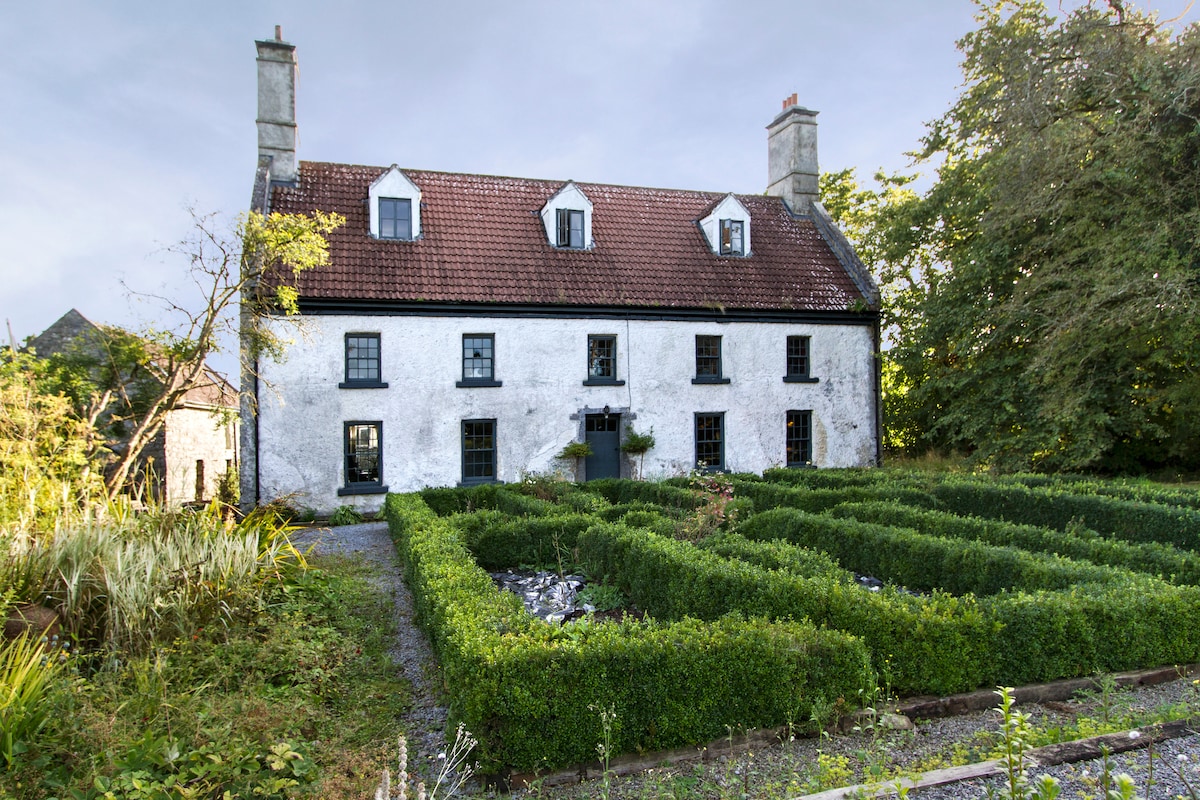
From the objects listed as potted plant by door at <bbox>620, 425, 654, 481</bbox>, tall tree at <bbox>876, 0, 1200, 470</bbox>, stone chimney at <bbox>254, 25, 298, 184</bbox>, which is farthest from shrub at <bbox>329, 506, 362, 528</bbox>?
tall tree at <bbox>876, 0, 1200, 470</bbox>

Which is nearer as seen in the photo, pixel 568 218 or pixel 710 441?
pixel 710 441

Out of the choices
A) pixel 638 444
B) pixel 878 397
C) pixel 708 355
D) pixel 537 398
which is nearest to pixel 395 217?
pixel 537 398

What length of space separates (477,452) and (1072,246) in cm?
1631

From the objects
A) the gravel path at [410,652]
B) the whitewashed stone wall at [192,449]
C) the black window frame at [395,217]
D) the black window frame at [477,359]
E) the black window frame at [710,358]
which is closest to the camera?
the gravel path at [410,652]

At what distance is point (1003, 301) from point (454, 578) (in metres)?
18.4

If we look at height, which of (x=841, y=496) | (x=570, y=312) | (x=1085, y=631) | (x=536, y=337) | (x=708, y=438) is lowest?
(x=1085, y=631)

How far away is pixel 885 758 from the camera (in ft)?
14.8

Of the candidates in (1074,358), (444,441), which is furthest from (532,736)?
(1074,358)

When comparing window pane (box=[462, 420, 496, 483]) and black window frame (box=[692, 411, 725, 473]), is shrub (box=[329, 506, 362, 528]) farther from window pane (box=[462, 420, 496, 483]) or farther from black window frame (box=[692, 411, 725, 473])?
black window frame (box=[692, 411, 725, 473])

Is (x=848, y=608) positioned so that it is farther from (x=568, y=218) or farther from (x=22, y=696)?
(x=568, y=218)

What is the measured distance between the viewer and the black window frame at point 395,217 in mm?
18469

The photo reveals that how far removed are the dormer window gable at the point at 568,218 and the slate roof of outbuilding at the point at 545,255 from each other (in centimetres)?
28

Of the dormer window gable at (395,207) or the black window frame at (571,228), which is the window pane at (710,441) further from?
the dormer window gable at (395,207)

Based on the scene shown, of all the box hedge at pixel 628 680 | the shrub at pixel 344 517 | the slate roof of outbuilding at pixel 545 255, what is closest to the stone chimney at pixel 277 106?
the slate roof of outbuilding at pixel 545 255
